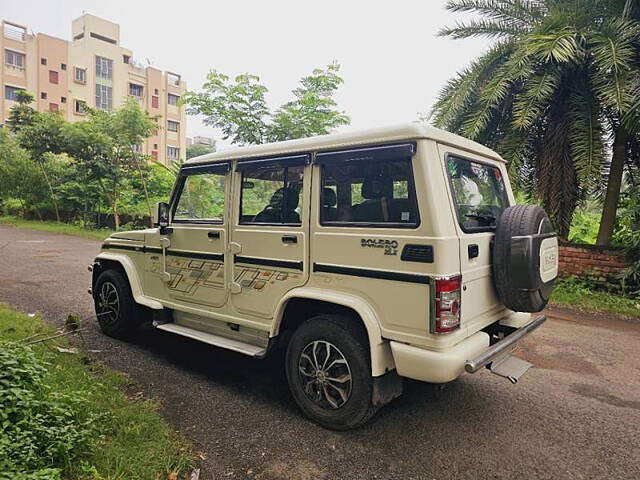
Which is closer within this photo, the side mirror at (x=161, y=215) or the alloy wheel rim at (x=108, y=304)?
the side mirror at (x=161, y=215)

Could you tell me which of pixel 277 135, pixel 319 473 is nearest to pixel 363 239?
pixel 319 473

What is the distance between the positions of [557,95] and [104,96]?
4694 centimetres

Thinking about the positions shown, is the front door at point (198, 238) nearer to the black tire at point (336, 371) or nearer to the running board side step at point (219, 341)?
the running board side step at point (219, 341)

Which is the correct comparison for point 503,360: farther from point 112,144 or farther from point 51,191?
point 51,191

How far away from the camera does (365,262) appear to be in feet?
10.1

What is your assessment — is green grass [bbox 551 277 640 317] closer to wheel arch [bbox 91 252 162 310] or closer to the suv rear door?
the suv rear door

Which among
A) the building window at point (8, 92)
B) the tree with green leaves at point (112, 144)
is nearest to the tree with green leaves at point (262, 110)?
the tree with green leaves at point (112, 144)

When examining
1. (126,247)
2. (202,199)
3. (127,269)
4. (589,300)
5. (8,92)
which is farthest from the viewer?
→ (8,92)

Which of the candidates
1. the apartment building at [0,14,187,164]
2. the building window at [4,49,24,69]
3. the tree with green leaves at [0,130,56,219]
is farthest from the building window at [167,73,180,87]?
the tree with green leaves at [0,130,56,219]

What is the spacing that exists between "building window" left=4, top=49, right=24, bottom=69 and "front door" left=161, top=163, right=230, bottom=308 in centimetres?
4547

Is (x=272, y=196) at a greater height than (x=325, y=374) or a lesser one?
greater

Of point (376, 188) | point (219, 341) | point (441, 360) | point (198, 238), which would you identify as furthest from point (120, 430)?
point (376, 188)

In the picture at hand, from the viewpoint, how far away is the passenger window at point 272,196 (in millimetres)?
3588

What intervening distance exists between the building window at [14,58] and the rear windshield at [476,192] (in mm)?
47648
